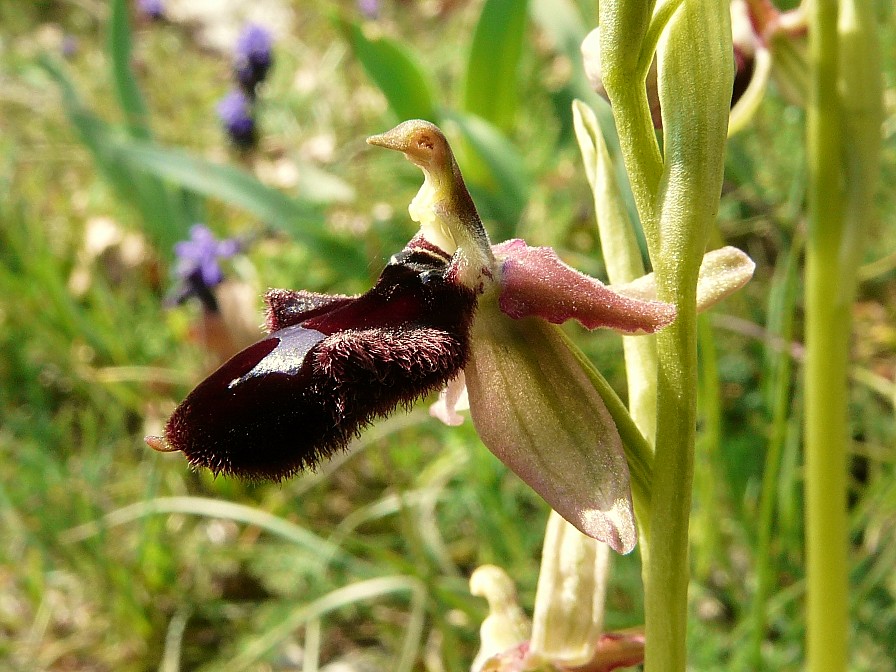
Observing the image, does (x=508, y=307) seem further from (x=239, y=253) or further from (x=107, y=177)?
(x=107, y=177)

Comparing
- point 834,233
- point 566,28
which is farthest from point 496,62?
point 834,233

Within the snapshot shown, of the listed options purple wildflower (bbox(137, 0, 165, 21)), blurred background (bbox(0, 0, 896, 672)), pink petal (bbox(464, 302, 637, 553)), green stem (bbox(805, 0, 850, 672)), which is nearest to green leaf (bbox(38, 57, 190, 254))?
blurred background (bbox(0, 0, 896, 672))

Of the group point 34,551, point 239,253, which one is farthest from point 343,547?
point 239,253

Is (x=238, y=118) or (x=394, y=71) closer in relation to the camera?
(x=394, y=71)

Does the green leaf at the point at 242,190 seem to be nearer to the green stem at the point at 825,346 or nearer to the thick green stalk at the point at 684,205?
the green stem at the point at 825,346

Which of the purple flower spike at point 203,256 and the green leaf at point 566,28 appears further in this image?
the purple flower spike at point 203,256

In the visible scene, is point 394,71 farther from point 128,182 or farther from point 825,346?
point 825,346

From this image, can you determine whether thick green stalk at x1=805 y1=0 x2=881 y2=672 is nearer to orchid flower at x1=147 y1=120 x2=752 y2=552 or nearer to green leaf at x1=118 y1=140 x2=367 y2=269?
orchid flower at x1=147 y1=120 x2=752 y2=552

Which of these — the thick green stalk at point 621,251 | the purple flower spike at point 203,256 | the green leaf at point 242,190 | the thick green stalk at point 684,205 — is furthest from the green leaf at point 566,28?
the thick green stalk at point 684,205
